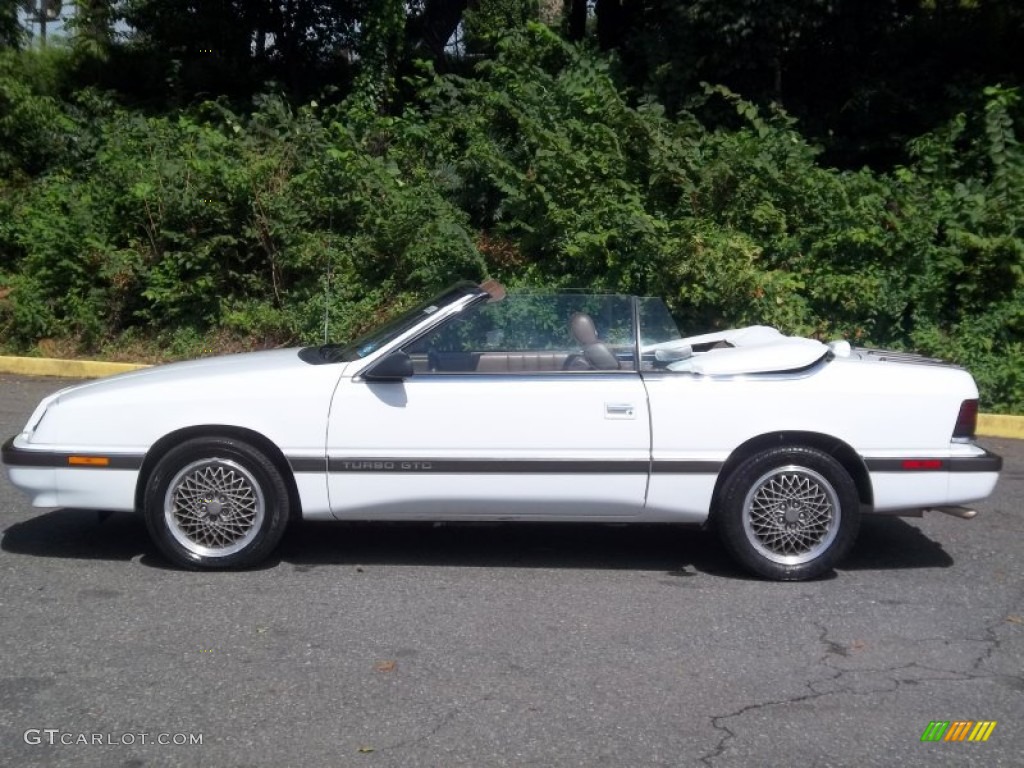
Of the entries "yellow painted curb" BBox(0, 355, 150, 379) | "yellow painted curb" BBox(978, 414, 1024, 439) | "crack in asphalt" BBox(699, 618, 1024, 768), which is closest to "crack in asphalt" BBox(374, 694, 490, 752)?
"crack in asphalt" BBox(699, 618, 1024, 768)

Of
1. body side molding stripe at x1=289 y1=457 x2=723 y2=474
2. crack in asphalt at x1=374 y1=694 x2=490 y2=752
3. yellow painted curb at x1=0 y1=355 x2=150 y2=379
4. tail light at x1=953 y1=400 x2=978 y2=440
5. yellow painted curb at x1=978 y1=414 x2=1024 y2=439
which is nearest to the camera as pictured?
crack in asphalt at x1=374 y1=694 x2=490 y2=752

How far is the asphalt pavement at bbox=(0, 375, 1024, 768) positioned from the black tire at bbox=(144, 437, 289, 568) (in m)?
0.15

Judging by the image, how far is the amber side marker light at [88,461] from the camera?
5.91m

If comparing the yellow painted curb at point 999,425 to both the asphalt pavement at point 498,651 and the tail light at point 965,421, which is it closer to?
the asphalt pavement at point 498,651

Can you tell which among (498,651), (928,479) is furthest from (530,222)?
(498,651)

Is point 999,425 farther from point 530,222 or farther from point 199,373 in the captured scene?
point 199,373

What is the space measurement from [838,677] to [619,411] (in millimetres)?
1716

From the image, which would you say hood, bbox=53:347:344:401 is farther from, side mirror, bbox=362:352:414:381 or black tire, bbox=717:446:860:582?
black tire, bbox=717:446:860:582

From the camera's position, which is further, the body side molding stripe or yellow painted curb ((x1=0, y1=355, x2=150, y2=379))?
yellow painted curb ((x1=0, y1=355, x2=150, y2=379))

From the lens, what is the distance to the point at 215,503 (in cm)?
597

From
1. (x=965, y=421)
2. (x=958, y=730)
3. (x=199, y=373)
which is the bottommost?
(x=958, y=730)

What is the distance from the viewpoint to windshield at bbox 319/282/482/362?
616cm

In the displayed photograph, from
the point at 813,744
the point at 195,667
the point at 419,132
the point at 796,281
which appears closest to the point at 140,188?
the point at 419,132

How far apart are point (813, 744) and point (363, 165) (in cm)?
1032
